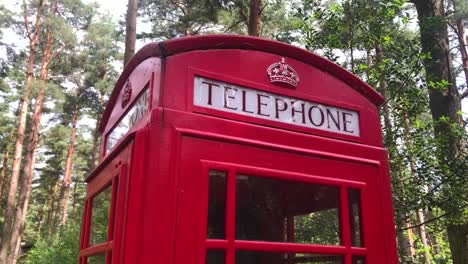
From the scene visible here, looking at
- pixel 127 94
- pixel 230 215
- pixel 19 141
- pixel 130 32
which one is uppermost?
pixel 19 141

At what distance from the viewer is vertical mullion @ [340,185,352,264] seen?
1.92 meters

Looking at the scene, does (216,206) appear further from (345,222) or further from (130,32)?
(130,32)

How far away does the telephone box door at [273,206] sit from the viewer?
1688mm

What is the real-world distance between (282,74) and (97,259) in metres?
1.17

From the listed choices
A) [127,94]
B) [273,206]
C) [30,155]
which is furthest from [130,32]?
[30,155]

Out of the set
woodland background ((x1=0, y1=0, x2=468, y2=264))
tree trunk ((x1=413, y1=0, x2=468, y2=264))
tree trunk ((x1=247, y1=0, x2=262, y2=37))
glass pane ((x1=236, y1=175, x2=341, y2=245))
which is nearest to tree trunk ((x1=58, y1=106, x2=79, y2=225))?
woodland background ((x1=0, y1=0, x2=468, y2=264))

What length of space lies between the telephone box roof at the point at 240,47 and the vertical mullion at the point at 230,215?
57 cm

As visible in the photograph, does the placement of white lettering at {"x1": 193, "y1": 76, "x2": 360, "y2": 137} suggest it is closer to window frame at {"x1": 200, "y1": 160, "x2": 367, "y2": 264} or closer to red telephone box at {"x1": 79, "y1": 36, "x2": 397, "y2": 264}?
red telephone box at {"x1": 79, "y1": 36, "x2": 397, "y2": 264}

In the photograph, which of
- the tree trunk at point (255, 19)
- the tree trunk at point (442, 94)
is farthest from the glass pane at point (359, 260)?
the tree trunk at point (255, 19)

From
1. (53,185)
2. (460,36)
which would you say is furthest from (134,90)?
(53,185)

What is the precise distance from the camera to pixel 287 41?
1293cm

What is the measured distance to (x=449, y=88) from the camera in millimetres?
6480

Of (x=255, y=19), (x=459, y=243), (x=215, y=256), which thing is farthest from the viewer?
(x=255, y=19)

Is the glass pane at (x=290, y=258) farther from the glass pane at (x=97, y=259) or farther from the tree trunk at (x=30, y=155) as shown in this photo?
the tree trunk at (x=30, y=155)
